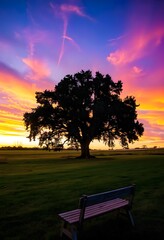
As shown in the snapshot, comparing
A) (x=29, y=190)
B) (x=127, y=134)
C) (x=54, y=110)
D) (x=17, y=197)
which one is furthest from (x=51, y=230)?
(x=127, y=134)

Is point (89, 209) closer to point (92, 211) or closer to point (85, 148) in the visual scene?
point (92, 211)

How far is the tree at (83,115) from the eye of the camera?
1417 inches

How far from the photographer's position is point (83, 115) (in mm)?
35719

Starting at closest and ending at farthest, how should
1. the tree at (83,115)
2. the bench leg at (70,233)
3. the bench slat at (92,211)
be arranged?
the bench leg at (70,233), the bench slat at (92,211), the tree at (83,115)

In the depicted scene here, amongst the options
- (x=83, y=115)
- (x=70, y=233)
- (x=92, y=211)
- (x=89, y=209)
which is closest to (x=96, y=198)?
(x=92, y=211)

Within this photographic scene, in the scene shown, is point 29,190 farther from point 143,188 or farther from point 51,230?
point 143,188

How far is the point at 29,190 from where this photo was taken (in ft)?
33.3

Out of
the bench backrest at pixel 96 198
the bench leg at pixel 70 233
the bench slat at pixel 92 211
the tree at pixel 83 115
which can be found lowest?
the bench leg at pixel 70 233

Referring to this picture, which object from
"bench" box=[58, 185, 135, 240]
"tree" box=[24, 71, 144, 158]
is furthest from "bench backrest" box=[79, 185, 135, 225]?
"tree" box=[24, 71, 144, 158]

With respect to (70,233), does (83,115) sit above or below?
above

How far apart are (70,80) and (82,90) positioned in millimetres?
3754

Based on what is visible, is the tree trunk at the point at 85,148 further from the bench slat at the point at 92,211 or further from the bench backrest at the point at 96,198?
the bench backrest at the point at 96,198

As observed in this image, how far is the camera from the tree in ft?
118

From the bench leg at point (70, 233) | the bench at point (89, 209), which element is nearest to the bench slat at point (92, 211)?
the bench at point (89, 209)
